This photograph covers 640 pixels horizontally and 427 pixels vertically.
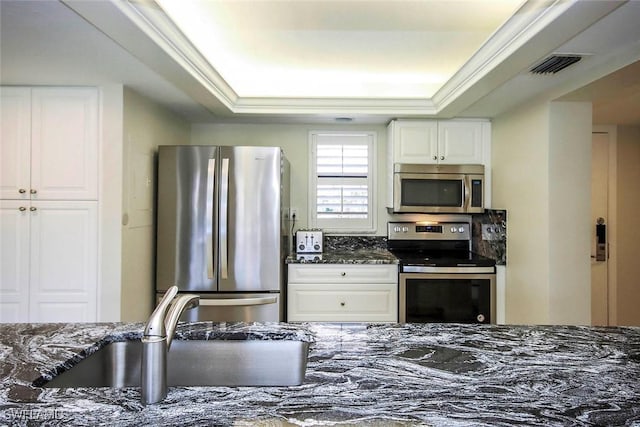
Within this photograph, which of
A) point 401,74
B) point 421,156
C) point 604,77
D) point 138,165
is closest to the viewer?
point 604,77

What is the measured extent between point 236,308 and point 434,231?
1.94 metres

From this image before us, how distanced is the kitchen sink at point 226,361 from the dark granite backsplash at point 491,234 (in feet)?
7.66

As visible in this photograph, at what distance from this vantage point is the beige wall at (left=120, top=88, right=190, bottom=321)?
8.09 feet

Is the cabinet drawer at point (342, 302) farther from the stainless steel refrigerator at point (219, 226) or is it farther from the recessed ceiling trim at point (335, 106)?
the recessed ceiling trim at point (335, 106)

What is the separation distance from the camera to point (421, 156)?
3.30 m

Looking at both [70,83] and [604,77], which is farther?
[70,83]

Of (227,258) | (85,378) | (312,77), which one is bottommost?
(85,378)

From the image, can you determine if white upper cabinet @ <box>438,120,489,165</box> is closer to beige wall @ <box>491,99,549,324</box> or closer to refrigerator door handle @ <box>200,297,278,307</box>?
beige wall @ <box>491,99,549,324</box>

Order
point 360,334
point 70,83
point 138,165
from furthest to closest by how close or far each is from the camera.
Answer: point 138,165 → point 70,83 → point 360,334

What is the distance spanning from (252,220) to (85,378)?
1710 millimetres

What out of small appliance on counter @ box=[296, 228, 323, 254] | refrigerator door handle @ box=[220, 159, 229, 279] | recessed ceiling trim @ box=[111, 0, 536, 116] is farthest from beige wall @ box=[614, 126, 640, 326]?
refrigerator door handle @ box=[220, 159, 229, 279]

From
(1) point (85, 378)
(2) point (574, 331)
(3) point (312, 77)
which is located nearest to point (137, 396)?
(1) point (85, 378)

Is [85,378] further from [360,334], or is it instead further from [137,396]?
[360,334]

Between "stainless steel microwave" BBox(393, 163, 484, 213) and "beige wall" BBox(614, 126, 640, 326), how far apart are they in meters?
1.49
